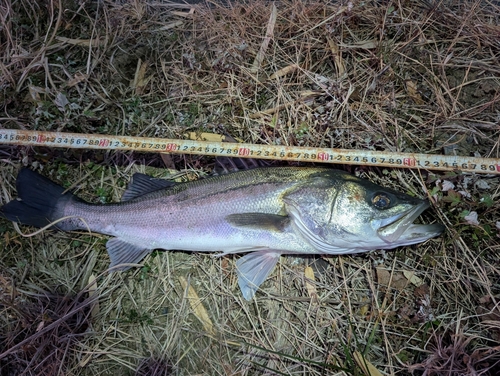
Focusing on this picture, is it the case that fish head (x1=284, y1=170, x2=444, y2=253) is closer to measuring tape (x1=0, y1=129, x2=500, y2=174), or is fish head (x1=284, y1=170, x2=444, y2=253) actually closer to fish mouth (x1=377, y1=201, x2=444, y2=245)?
fish mouth (x1=377, y1=201, x2=444, y2=245)

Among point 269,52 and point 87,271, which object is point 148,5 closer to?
point 269,52

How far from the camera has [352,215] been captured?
3.14 meters

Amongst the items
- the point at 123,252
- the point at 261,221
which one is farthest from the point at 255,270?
the point at 123,252

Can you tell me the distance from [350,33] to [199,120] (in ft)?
6.81

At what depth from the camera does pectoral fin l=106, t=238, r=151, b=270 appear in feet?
12.0

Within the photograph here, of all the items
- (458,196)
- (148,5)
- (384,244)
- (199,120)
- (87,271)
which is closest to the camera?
(384,244)

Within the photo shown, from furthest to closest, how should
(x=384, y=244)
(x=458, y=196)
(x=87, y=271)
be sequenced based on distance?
1. (x=87, y=271)
2. (x=458, y=196)
3. (x=384, y=244)

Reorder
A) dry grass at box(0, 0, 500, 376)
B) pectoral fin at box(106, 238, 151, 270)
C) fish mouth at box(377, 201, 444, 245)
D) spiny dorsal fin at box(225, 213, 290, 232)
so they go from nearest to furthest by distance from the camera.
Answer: fish mouth at box(377, 201, 444, 245) → spiny dorsal fin at box(225, 213, 290, 232) → dry grass at box(0, 0, 500, 376) → pectoral fin at box(106, 238, 151, 270)

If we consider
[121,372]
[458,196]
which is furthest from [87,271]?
[458,196]

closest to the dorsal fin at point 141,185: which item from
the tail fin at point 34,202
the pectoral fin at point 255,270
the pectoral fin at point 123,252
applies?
the pectoral fin at point 123,252

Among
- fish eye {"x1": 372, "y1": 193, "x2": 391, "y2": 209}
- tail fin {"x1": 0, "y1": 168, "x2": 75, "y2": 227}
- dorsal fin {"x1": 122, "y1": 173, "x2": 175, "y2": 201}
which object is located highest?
fish eye {"x1": 372, "y1": 193, "x2": 391, "y2": 209}

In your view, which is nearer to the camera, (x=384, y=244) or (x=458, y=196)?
(x=384, y=244)

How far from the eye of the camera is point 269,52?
4.22 meters

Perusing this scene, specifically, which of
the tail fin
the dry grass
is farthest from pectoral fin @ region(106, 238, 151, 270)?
the tail fin
